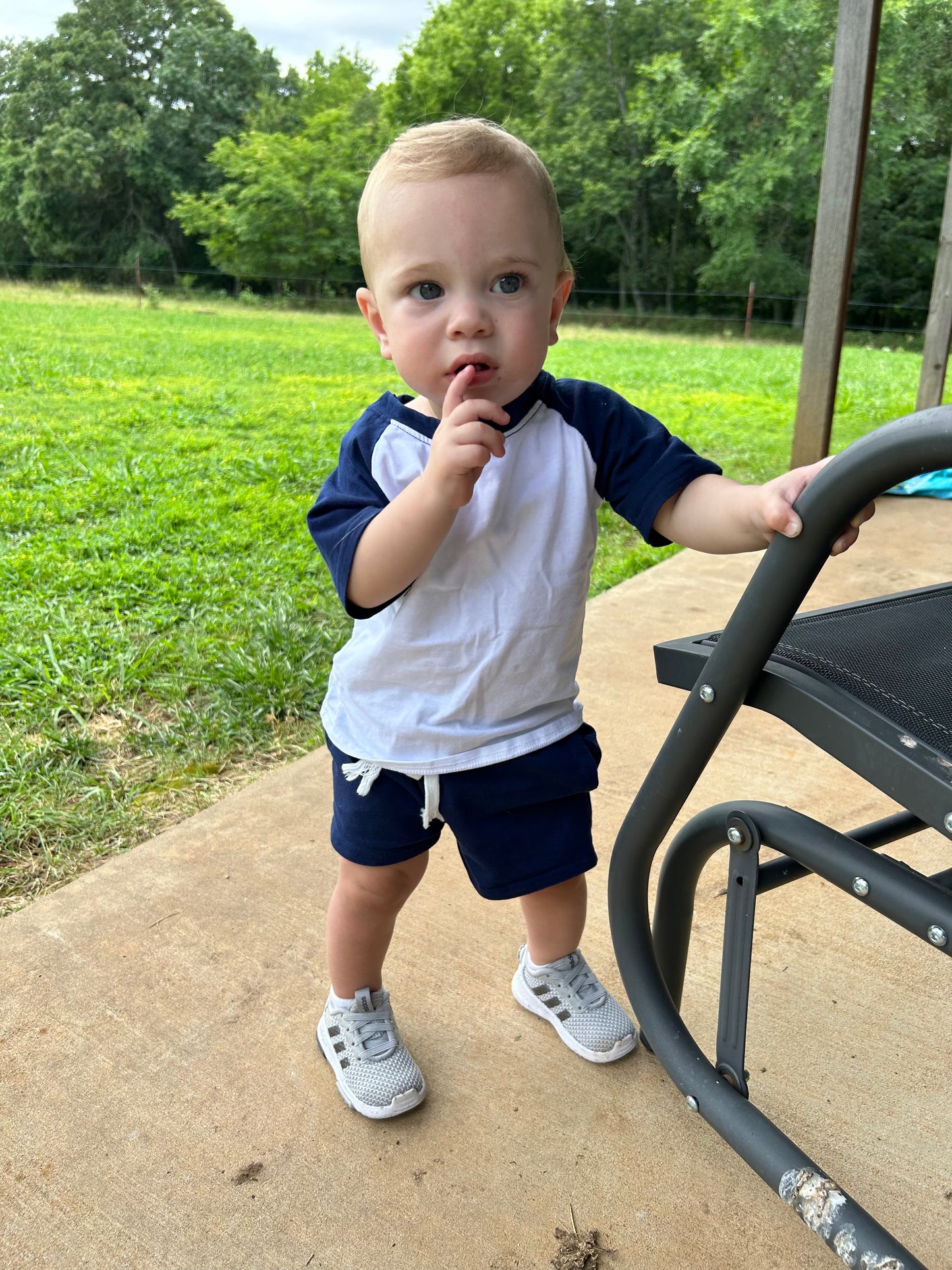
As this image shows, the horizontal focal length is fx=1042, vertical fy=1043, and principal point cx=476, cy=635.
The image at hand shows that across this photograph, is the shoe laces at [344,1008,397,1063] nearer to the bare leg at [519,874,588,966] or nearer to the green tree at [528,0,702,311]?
the bare leg at [519,874,588,966]

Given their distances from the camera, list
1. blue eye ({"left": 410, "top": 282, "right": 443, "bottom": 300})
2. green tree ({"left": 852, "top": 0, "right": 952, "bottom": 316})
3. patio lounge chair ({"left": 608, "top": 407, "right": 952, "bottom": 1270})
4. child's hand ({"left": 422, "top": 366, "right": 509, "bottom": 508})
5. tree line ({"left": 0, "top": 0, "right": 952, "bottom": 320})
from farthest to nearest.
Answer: green tree ({"left": 852, "top": 0, "right": 952, "bottom": 316}) → tree line ({"left": 0, "top": 0, "right": 952, "bottom": 320}) → blue eye ({"left": 410, "top": 282, "right": 443, "bottom": 300}) → child's hand ({"left": 422, "top": 366, "right": 509, "bottom": 508}) → patio lounge chair ({"left": 608, "top": 407, "right": 952, "bottom": 1270})

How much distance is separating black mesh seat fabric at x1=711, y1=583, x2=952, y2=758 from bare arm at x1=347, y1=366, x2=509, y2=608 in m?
0.33

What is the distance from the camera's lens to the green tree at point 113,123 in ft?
46.4

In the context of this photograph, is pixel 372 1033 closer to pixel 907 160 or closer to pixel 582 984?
pixel 582 984

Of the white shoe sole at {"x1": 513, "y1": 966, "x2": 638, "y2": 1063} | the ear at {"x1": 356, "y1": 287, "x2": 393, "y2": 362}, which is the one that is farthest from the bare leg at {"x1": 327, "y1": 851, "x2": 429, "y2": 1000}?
the ear at {"x1": 356, "y1": 287, "x2": 393, "y2": 362}

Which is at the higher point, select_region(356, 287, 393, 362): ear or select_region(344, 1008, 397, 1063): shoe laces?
select_region(356, 287, 393, 362): ear

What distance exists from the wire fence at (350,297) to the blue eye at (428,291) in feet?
30.0

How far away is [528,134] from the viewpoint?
2355 centimetres

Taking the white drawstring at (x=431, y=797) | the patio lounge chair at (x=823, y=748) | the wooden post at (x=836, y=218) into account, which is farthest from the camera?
the wooden post at (x=836, y=218)

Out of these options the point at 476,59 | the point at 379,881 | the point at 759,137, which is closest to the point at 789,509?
the point at 379,881

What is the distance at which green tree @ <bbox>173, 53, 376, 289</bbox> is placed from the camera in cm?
1812

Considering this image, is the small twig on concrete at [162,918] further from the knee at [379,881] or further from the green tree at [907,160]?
the green tree at [907,160]

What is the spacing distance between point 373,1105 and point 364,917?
0.72ft

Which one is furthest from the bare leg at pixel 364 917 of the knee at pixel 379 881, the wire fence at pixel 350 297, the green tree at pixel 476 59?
the green tree at pixel 476 59
